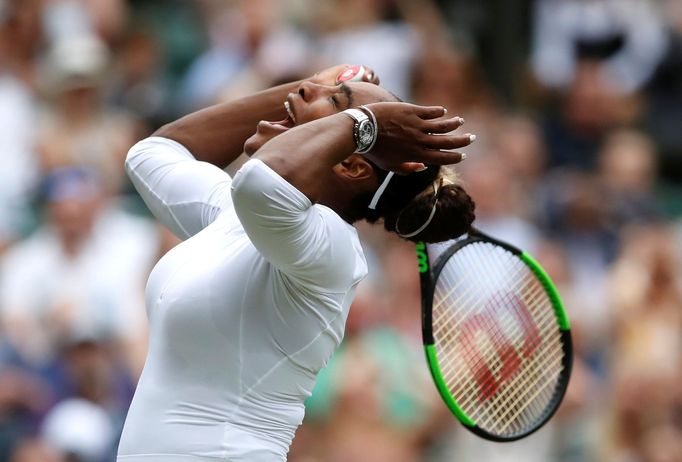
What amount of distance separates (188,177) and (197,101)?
15.4 ft

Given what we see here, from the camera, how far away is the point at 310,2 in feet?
28.0

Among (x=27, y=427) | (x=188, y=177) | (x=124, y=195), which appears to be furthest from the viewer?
(x=124, y=195)

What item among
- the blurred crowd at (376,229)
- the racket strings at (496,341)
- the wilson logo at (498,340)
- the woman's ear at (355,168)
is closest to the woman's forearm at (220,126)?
the woman's ear at (355,168)

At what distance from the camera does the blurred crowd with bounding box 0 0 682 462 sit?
5863mm

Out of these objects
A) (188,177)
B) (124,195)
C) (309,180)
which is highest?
(309,180)

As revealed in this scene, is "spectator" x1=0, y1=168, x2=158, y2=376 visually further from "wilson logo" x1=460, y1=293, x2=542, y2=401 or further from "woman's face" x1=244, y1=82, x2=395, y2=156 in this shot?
"woman's face" x1=244, y1=82, x2=395, y2=156

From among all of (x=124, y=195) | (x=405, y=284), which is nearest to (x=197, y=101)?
(x=124, y=195)

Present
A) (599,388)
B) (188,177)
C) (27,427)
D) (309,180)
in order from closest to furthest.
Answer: (309,180)
(188,177)
(27,427)
(599,388)

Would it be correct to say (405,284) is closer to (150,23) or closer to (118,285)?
(118,285)

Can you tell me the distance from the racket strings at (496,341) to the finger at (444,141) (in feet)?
2.50

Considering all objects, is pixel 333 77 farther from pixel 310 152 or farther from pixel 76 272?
pixel 76 272

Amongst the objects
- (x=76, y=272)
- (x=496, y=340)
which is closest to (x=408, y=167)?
(x=496, y=340)

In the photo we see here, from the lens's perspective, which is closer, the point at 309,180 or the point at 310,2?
the point at 309,180

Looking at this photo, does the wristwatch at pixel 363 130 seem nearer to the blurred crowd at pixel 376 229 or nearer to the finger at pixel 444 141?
the finger at pixel 444 141
